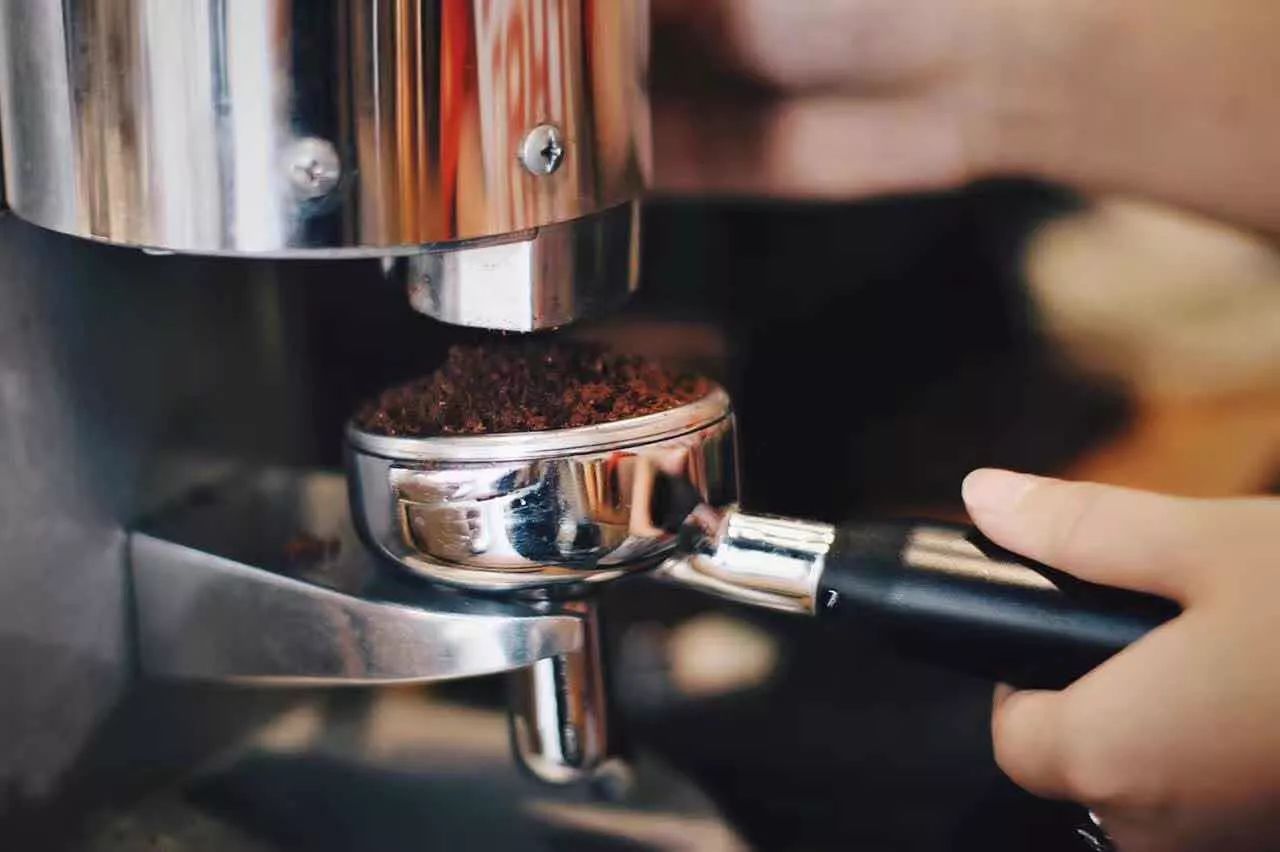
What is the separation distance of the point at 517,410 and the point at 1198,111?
27cm

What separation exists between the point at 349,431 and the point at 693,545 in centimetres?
11

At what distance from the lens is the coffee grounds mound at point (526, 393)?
0.37 m

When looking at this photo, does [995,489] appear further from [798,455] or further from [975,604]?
[798,455]

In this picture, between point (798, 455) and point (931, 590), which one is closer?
point (931, 590)

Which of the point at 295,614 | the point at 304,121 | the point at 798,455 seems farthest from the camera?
the point at 798,455

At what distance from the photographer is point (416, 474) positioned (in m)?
0.36

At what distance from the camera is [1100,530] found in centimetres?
33

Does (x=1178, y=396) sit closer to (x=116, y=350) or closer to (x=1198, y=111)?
(x=1198, y=111)

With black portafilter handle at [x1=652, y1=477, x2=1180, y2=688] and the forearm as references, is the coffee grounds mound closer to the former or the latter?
black portafilter handle at [x1=652, y1=477, x2=1180, y2=688]

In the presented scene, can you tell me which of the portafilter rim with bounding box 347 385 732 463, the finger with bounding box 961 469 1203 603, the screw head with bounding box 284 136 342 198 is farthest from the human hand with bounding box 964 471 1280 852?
the screw head with bounding box 284 136 342 198

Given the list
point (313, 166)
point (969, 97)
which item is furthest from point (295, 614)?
point (969, 97)

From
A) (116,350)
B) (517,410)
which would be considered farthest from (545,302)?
(116,350)

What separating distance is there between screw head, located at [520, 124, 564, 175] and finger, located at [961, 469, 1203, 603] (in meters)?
0.15

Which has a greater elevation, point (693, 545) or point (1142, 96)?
point (1142, 96)
